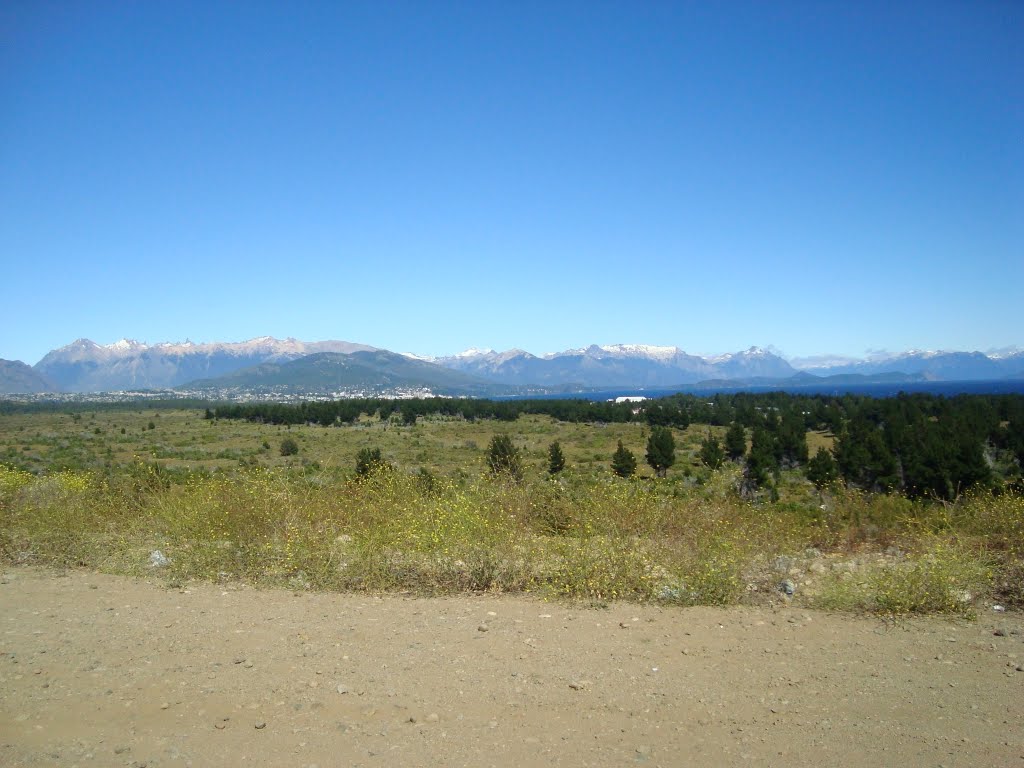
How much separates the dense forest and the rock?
35.6ft

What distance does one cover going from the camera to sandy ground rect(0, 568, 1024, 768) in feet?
12.9

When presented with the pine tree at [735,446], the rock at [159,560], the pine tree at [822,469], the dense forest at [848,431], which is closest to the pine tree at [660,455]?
the dense forest at [848,431]

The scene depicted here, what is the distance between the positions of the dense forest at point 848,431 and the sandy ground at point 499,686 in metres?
5.66

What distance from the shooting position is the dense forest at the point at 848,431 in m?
26.4

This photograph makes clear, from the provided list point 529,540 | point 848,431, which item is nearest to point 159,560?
point 529,540

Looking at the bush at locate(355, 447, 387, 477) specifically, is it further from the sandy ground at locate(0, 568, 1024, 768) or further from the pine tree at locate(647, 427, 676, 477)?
the pine tree at locate(647, 427, 676, 477)

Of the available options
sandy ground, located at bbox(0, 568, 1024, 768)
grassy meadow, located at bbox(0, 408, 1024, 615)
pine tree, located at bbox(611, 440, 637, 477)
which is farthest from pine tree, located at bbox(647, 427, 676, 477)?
sandy ground, located at bbox(0, 568, 1024, 768)

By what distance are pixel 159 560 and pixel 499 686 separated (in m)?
5.62

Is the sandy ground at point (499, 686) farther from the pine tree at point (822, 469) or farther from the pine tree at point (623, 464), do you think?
the pine tree at point (623, 464)

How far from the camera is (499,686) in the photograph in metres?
4.74

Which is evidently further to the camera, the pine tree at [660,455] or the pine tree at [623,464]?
the pine tree at [660,455]

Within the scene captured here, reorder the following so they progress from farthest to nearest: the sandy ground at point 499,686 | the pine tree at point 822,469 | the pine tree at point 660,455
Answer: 1. the pine tree at point 660,455
2. the pine tree at point 822,469
3. the sandy ground at point 499,686

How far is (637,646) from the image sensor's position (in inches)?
214

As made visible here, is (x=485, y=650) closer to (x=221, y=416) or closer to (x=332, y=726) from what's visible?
(x=332, y=726)
